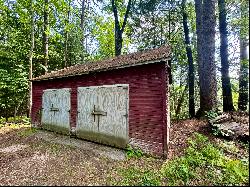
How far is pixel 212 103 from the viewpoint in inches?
457

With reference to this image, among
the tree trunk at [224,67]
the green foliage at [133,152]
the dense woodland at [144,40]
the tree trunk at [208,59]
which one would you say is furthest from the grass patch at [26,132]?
the tree trunk at [224,67]

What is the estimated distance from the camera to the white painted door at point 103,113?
369 inches

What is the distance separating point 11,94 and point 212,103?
17.5m

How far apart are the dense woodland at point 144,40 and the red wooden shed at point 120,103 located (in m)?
4.02

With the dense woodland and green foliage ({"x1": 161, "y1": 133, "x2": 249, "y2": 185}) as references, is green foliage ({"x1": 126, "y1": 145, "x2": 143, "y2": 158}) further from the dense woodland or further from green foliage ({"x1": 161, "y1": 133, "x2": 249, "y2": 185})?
the dense woodland

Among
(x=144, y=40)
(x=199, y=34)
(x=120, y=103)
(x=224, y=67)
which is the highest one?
(x=144, y=40)

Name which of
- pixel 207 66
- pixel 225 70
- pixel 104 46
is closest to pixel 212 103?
pixel 207 66

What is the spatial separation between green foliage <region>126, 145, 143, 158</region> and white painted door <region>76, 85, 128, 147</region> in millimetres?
421

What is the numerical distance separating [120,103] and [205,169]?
13.6 ft

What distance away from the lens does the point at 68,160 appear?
8.16 m

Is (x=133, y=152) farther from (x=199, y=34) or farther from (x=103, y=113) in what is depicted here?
(x=199, y=34)

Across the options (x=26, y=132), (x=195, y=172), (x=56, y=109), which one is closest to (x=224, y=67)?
(x=195, y=172)

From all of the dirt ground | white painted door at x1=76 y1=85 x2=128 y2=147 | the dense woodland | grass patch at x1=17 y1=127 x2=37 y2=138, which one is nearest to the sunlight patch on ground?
the dirt ground

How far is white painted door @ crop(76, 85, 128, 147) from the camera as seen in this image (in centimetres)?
936
